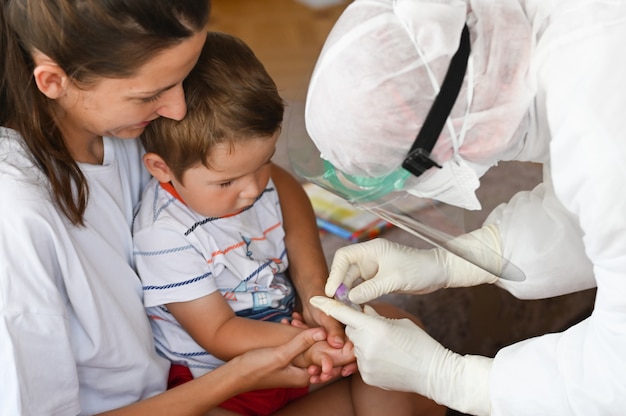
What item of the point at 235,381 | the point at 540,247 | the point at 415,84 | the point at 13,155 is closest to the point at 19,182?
the point at 13,155

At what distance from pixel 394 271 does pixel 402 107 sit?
0.50 meters

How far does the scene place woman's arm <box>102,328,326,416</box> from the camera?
128 cm

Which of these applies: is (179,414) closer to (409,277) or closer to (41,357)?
(41,357)

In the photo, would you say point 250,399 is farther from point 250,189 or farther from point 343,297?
point 250,189

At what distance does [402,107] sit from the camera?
1.03 metres

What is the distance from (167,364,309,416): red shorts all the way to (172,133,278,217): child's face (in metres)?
0.29

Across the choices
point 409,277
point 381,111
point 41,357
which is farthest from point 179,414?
point 381,111

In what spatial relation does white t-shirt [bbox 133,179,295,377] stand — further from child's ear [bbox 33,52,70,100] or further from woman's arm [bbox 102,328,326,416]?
child's ear [bbox 33,52,70,100]

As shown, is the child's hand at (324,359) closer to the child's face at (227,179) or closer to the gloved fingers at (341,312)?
the gloved fingers at (341,312)

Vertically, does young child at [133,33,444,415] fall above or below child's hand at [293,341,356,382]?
above

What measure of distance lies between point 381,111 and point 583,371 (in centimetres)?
45

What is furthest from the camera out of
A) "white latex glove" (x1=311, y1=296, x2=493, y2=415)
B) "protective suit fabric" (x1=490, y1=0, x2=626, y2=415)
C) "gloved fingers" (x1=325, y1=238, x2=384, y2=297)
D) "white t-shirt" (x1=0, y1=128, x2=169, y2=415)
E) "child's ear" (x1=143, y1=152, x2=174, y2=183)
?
"gloved fingers" (x1=325, y1=238, x2=384, y2=297)

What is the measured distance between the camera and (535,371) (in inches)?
46.3

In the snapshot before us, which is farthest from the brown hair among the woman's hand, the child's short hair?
the woman's hand
